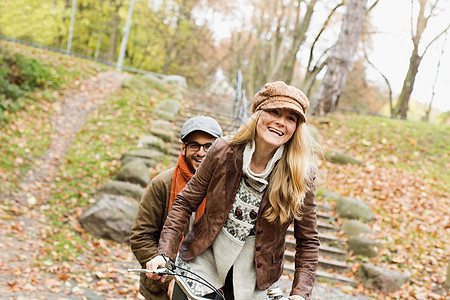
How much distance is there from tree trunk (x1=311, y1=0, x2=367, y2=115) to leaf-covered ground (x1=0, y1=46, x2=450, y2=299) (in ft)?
2.13

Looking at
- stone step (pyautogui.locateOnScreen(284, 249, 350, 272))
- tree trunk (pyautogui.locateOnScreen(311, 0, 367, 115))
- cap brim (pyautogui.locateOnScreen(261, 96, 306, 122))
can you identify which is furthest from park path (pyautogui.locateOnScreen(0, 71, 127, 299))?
tree trunk (pyautogui.locateOnScreen(311, 0, 367, 115))

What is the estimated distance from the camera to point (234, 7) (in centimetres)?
2488

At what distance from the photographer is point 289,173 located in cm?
204

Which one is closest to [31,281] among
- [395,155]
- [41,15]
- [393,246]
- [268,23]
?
[393,246]

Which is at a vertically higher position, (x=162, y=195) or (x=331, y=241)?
(x=162, y=195)

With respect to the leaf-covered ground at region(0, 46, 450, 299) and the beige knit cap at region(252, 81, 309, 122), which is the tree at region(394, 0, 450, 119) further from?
the beige knit cap at region(252, 81, 309, 122)

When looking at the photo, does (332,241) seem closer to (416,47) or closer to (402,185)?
(402,185)

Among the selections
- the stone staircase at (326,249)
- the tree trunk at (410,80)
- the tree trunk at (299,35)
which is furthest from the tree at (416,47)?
the stone staircase at (326,249)

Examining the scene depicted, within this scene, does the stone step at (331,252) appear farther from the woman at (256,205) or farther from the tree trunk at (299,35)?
the tree trunk at (299,35)

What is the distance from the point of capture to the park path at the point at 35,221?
4.93 meters

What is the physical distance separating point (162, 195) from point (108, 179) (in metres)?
6.13

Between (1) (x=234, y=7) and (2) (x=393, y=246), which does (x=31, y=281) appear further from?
(1) (x=234, y=7)

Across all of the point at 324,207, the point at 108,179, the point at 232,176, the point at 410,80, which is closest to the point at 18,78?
the point at 108,179

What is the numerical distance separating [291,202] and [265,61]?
2369 cm
